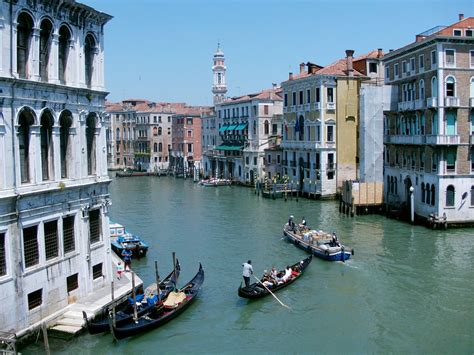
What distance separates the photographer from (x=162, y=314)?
14156mm

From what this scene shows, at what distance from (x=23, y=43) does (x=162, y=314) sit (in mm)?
6567

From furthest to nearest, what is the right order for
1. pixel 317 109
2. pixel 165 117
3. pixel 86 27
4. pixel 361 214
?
pixel 165 117 < pixel 317 109 < pixel 361 214 < pixel 86 27

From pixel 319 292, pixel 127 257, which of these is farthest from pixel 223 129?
pixel 319 292

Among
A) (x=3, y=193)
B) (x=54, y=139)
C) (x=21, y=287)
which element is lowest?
(x=21, y=287)

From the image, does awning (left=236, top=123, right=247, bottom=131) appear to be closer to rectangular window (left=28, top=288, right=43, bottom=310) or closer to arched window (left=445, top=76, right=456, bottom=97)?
arched window (left=445, top=76, right=456, bottom=97)

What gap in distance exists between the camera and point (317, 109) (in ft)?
127

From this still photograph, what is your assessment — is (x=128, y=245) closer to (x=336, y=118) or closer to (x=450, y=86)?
(x=450, y=86)

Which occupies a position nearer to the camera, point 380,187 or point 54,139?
point 54,139

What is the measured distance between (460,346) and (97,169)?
895 cm

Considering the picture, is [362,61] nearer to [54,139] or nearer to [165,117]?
[54,139]

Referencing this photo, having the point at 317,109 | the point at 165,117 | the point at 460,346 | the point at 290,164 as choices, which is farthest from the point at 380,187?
the point at 165,117

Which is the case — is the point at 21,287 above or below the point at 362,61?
below

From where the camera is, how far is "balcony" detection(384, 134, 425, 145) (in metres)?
27.3

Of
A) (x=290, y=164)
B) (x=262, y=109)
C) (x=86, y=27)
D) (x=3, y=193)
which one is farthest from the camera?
(x=262, y=109)
